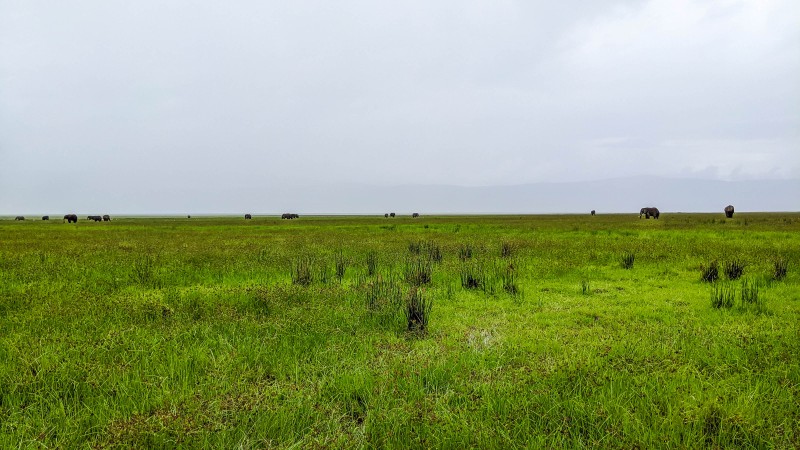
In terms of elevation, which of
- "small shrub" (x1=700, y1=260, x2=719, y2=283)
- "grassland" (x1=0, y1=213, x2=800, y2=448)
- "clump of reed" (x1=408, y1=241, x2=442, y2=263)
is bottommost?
"grassland" (x1=0, y1=213, x2=800, y2=448)

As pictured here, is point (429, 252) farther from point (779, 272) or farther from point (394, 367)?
point (394, 367)

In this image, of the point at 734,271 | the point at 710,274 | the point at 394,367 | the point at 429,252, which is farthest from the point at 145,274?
the point at 734,271

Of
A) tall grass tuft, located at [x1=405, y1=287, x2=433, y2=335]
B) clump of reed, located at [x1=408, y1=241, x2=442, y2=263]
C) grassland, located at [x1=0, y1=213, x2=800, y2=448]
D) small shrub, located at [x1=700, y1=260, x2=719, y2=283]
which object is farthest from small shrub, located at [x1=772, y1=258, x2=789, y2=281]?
tall grass tuft, located at [x1=405, y1=287, x2=433, y2=335]

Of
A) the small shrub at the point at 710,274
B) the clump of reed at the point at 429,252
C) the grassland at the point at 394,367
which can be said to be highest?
the clump of reed at the point at 429,252

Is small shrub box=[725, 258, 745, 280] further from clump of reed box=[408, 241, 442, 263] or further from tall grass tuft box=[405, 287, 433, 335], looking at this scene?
tall grass tuft box=[405, 287, 433, 335]

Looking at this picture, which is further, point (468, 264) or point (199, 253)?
point (199, 253)

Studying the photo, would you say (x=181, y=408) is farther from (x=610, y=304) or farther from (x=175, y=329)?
(x=610, y=304)

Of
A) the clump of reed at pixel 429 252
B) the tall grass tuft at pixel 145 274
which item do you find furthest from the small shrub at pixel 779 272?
the tall grass tuft at pixel 145 274

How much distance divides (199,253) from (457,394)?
15.0 meters

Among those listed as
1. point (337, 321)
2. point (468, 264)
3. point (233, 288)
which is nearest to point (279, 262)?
point (233, 288)

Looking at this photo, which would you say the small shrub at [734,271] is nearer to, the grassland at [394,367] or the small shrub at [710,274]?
the small shrub at [710,274]

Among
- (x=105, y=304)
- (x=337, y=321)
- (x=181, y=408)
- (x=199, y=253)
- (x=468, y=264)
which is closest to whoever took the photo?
(x=181, y=408)

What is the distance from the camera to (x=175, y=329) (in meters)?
6.12

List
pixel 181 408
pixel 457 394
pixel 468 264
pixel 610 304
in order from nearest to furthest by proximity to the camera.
Result: pixel 181 408 < pixel 457 394 < pixel 610 304 < pixel 468 264
